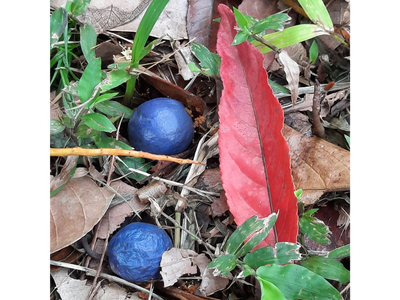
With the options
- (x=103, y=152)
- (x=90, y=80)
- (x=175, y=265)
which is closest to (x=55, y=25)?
(x=90, y=80)

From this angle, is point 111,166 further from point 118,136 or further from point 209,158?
point 209,158

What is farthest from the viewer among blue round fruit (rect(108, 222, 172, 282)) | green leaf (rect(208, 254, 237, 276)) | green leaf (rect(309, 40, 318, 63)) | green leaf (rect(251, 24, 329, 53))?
green leaf (rect(309, 40, 318, 63))

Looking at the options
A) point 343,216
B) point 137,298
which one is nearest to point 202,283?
point 137,298

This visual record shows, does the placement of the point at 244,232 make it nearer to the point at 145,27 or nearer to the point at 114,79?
the point at 114,79

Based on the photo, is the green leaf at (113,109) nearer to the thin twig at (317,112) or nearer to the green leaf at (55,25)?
the green leaf at (55,25)

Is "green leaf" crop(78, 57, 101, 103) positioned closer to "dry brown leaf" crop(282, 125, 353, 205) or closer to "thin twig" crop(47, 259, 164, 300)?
"thin twig" crop(47, 259, 164, 300)

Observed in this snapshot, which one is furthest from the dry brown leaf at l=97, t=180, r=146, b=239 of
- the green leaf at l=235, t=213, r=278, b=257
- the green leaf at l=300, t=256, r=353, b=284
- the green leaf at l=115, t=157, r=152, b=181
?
the green leaf at l=300, t=256, r=353, b=284
